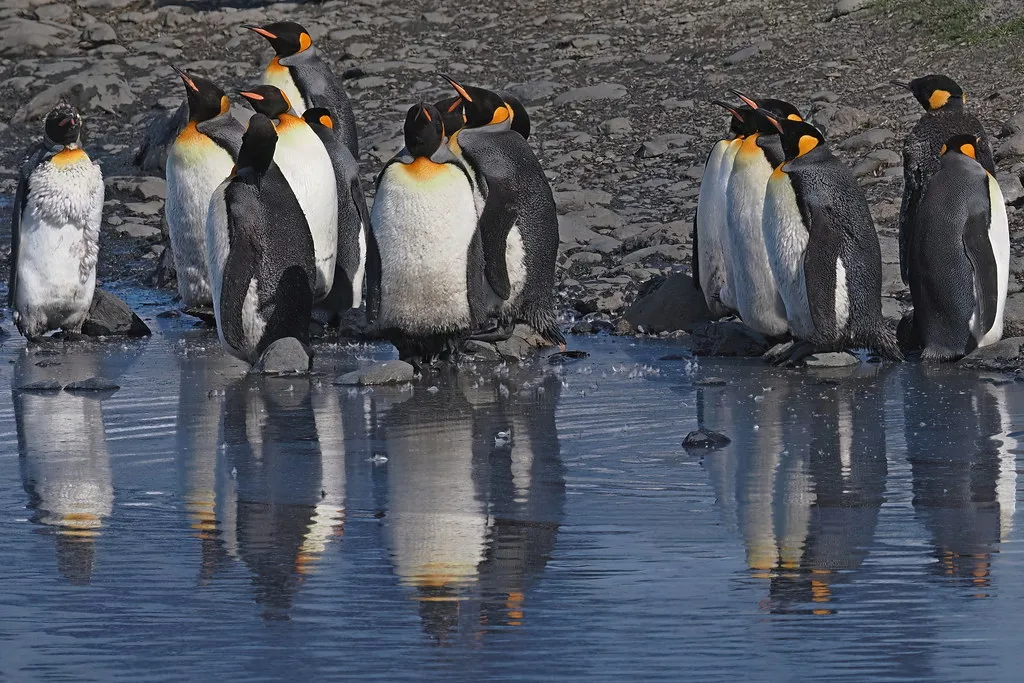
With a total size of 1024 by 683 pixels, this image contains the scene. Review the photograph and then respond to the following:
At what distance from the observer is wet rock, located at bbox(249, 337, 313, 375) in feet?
23.9

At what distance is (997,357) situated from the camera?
7.46m

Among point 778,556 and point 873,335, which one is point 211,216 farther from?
point 778,556

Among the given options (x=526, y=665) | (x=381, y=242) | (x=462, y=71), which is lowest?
(x=526, y=665)

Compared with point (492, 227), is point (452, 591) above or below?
below

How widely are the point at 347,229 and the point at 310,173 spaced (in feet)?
1.72

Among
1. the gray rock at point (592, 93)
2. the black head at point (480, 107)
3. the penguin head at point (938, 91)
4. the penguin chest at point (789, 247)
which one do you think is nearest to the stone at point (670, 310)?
the penguin chest at point (789, 247)

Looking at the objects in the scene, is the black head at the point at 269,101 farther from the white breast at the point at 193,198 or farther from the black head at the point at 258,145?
the black head at the point at 258,145

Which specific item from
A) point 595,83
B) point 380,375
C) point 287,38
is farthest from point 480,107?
point 595,83

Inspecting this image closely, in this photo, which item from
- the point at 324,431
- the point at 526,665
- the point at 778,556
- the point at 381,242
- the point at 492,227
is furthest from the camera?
the point at 492,227

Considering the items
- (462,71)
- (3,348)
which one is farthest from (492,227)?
(462,71)

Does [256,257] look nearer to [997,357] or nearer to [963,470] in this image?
[997,357]

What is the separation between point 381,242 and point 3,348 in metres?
2.07

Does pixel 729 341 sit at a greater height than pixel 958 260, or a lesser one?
lesser

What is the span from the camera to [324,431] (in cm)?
594
